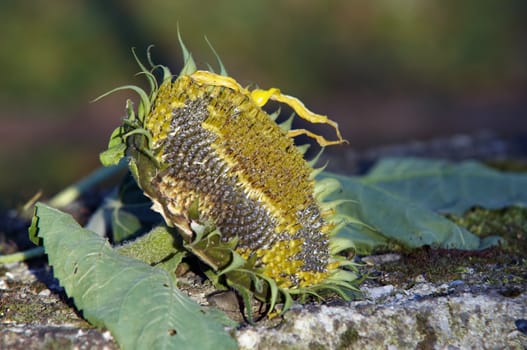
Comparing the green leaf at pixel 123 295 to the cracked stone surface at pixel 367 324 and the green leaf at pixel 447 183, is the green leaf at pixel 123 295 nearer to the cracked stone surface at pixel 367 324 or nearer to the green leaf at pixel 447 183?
the cracked stone surface at pixel 367 324

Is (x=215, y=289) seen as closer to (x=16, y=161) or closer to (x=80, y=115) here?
(x=16, y=161)

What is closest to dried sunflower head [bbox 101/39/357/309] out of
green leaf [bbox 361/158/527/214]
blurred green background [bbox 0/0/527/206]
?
green leaf [bbox 361/158/527/214]

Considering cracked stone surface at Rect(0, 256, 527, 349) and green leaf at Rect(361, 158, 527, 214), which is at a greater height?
green leaf at Rect(361, 158, 527, 214)

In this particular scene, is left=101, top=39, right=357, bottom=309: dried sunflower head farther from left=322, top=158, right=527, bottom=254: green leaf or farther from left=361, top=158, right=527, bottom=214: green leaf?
left=361, top=158, right=527, bottom=214: green leaf

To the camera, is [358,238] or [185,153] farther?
[358,238]

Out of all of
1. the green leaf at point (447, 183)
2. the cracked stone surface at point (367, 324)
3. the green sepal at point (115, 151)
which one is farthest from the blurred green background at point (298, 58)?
the green sepal at point (115, 151)

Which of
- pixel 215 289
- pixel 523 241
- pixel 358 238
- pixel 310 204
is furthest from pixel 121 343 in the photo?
pixel 523 241
